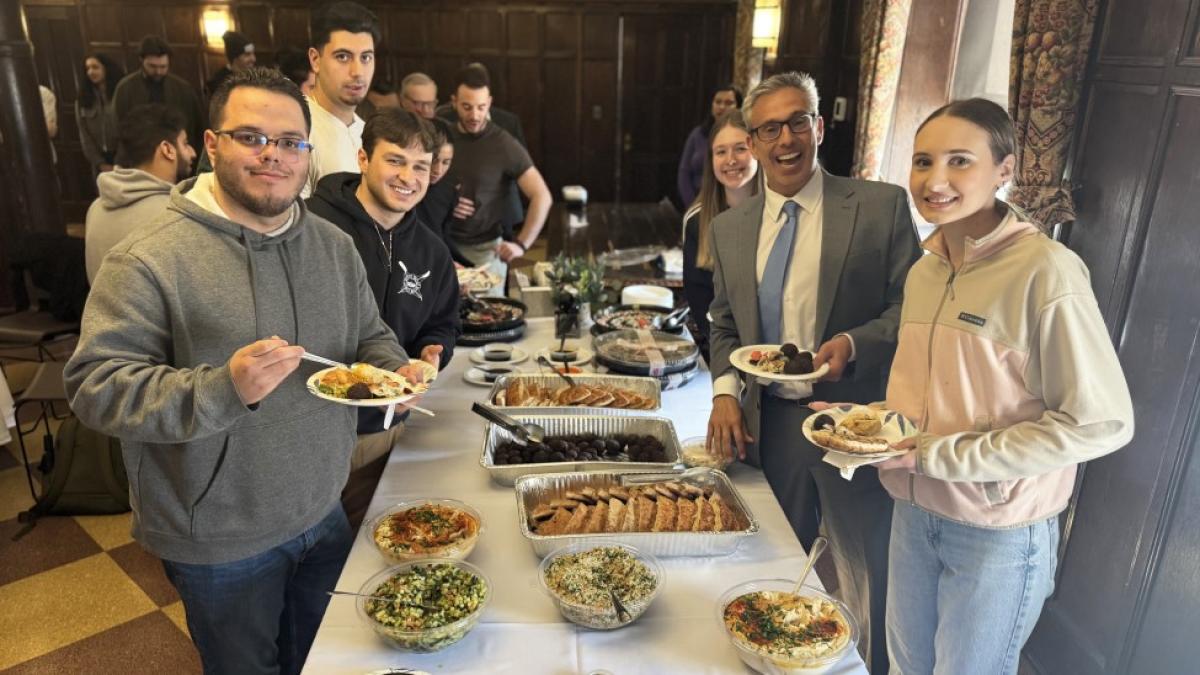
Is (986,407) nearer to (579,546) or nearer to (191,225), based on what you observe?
(579,546)

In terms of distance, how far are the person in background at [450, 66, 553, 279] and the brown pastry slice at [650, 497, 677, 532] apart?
8.47 ft

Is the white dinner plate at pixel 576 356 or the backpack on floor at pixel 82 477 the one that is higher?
the white dinner plate at pixel 576 356

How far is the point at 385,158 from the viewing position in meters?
2.15

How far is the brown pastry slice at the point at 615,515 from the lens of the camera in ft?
5.42

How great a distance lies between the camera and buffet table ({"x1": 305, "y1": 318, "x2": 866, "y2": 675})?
1.33 m

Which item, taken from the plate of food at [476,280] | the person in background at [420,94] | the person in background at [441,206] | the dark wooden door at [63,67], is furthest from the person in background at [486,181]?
the dark wooden door at [63,67]

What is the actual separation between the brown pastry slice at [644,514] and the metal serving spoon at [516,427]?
38 centimetres

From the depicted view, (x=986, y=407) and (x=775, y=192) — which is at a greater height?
(x=775, y=192)

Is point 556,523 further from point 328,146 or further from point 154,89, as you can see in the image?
point 154,89

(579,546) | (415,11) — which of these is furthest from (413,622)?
(415,11)

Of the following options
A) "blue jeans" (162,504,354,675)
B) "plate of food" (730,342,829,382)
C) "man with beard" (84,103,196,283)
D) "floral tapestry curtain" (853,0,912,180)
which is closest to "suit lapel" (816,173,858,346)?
"plate of food" (730,342,829,382)

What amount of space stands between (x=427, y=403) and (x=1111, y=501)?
1905 mm

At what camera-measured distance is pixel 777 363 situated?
1.88 m

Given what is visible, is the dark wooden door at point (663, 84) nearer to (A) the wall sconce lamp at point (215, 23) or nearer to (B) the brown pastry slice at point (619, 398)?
(A) the wall sconce lamp at point (215, 23)
